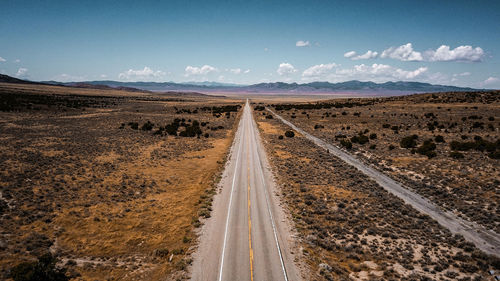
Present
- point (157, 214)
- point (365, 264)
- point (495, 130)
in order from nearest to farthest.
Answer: point (365, 264)
point (157, 214)
point (495, 130)

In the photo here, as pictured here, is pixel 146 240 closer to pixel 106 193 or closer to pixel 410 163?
pixel 106 193

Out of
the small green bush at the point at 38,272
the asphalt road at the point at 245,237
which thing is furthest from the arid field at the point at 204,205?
the asphalt road at the point at 245,237

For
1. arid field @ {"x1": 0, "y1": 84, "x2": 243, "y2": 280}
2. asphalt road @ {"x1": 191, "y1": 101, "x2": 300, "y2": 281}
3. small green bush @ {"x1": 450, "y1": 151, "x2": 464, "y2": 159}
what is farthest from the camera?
small green bush @ {"x1": 450, "y1": 151, "x2": 464, "y2": 159}

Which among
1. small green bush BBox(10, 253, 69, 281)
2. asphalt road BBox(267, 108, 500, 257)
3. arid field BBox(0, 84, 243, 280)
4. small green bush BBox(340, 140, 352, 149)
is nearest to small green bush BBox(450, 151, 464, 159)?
asphalt road BBox(267, 108, 500, 257)

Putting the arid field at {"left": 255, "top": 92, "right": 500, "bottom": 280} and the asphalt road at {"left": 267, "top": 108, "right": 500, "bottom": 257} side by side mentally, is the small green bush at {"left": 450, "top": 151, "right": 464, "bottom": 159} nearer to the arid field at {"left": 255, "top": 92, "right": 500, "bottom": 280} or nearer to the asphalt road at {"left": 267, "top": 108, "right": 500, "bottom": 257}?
the arid field at {"left": 255, "top": 92, "right": 500, "bottom": 280}

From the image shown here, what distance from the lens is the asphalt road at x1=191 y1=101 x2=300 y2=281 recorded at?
1321 cm

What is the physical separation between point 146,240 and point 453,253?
20455mm

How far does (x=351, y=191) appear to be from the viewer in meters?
25.1

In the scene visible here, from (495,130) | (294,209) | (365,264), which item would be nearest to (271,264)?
(365,264)

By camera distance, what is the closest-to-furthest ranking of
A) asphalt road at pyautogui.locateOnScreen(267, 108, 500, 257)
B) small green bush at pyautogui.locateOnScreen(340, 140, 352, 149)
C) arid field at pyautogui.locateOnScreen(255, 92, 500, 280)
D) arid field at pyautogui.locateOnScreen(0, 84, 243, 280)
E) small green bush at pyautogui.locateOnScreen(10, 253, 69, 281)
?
1. small green bush at pyautogui.locateOnScreen(10, 253, 69, 281)
2. arid field at pyautogui.locateOnScreen(255, 92, 500, 280)
3. arid field at pyautogui.locateOnScreen(0, 84, 243, 280)
4. asphalt road at pyautogui.locateOnScreen(267, 108, 500, 257)
5. small green bush at pyautogui.locateOnScreen(340, 140, 352, 149)

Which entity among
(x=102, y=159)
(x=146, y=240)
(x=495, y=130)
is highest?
(x=495, y=130)

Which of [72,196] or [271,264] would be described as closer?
[271,264]

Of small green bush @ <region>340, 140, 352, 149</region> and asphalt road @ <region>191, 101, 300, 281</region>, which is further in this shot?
small green bush @ <region>340, 140, 352, 149</region>

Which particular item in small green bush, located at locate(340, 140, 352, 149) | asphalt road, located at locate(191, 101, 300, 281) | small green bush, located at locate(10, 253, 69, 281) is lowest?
asphalt road, located at locate(191, 101, 300, 281)
